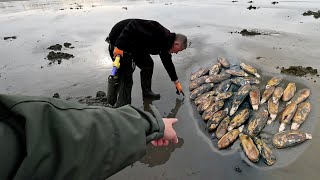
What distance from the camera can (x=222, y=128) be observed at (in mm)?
6215

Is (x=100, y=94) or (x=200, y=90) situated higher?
(x=200, y=90)

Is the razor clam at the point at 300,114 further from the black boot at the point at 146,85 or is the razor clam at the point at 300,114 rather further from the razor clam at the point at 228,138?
the black boot at the point at 146,85

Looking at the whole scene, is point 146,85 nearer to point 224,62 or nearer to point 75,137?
point 224,62

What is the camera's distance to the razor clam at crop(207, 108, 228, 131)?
6.34m

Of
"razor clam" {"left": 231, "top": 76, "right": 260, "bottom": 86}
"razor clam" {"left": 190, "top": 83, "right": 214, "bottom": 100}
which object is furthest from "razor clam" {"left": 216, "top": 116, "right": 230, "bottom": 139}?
"razor clam" {"left": 231, "top": 76, "right": 260, "bottom": 86}

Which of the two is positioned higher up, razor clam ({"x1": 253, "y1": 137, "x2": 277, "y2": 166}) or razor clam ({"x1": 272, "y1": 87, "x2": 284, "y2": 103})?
razor clam ({"x1": 272, "y1": 87, "x2": 284, "y2": 103})

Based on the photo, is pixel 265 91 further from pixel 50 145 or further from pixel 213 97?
pixel 50 145

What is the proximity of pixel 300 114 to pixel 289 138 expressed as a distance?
0.97 meters

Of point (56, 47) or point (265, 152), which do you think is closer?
point (265, 152)

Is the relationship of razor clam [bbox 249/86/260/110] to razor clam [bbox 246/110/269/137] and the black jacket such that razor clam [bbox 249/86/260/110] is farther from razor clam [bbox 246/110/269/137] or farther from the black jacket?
the black jacket

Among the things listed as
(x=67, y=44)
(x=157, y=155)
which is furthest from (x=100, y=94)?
(x=67, y=44)

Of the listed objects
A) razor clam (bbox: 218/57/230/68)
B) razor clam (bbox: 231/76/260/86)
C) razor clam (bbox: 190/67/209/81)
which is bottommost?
razor clam (bbox: 190/67/209/81)

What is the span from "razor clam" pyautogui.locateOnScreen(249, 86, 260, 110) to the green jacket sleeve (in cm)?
498

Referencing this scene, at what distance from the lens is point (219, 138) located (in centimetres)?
600
